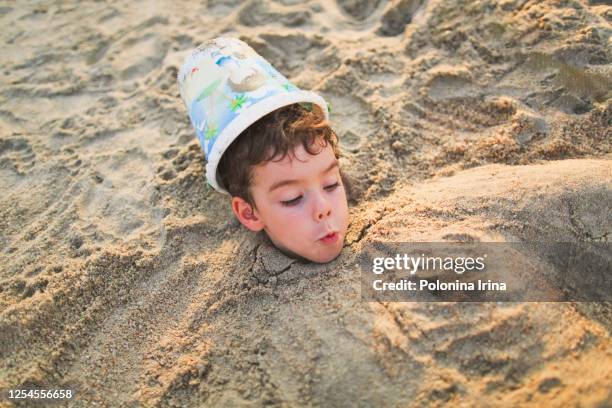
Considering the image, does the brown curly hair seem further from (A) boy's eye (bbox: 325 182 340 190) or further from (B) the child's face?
(A) boy's eye (bbox: 325 182 340 190)

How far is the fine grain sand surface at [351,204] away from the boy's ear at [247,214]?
10 cm

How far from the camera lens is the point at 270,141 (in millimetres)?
2160

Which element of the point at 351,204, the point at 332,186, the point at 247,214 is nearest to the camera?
the point at 332,186

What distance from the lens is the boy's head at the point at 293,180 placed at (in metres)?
2.12

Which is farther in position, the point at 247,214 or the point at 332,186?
the point at 247,214

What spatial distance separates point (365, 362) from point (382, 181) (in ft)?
3.76

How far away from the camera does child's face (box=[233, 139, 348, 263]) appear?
211 centimetres

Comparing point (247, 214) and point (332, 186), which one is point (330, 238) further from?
point (247, 214)

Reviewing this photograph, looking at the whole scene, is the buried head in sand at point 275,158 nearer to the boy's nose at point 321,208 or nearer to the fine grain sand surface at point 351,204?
the boy's nose at point 321,208

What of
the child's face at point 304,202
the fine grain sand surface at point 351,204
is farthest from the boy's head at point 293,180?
the fine grain sand surface at point 351,204

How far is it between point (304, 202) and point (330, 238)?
0.66ft

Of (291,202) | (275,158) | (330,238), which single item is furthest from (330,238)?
(275,158)

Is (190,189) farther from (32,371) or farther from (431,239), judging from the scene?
(431,239)

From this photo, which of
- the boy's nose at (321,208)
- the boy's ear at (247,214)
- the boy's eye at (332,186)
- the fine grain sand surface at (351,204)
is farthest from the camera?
the boy's ear at (247,214)
